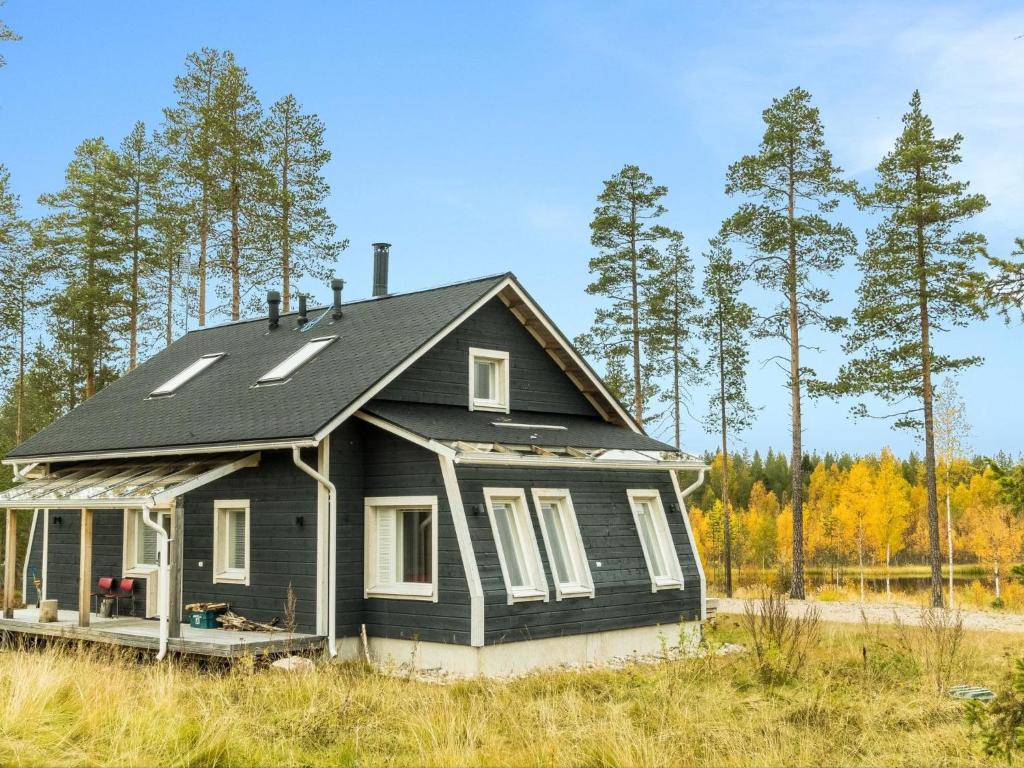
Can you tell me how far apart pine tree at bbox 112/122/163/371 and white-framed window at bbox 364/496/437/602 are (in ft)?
75.4

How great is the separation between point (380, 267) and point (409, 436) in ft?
23.8

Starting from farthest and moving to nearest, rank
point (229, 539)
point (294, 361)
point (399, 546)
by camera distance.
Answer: point (294, 361) → point (229, 539) → point (399, 546)

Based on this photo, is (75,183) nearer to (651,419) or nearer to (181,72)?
(181,72)

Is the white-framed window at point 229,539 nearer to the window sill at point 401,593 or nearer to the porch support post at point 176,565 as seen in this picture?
the porch support post at point 176,565

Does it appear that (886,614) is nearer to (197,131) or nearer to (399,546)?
(399,546)

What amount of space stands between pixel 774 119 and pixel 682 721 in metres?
23.4

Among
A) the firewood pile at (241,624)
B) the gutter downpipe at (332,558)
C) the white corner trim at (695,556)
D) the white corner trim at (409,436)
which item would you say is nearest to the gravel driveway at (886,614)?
the white corner trim at (695,556)

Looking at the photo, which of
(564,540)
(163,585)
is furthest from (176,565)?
(564,540)

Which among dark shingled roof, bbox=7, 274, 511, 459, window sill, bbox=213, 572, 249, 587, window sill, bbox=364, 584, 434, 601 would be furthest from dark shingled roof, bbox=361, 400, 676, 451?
window sill, bbox=213, 572, 249, 587

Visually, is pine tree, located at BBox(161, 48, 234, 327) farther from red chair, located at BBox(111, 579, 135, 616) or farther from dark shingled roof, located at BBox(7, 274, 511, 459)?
red chair, located at BBox(111, 579, 135, 616)

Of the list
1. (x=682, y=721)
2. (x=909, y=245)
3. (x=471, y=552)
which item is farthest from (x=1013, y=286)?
(x=909, y=245)

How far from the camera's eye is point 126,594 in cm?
1752

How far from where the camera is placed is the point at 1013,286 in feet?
24.6

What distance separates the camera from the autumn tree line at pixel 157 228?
30656 mm
